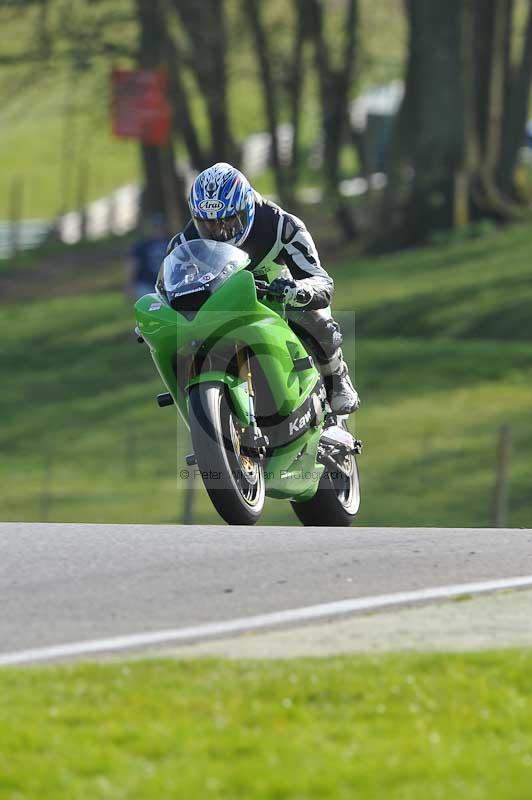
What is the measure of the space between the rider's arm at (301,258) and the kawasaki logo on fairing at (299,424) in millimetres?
546

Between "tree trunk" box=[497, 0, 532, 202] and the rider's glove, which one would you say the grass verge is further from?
"tree trunk" box=[497, 0, 532, 202]

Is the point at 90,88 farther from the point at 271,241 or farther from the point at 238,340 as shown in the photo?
the point at 238,340

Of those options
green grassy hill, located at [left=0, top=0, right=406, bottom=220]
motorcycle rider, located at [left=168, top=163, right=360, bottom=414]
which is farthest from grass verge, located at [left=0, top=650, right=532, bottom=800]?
green grassy hill, located at [left=0, top=0, right=406, bottom=220]

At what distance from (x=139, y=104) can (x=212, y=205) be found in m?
23.3

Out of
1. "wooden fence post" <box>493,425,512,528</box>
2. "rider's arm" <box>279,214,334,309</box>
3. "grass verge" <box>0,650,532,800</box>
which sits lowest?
"wooden fence post" <box>493,425,512,528</box>

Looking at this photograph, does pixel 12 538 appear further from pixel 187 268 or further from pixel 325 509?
pixel 325 509

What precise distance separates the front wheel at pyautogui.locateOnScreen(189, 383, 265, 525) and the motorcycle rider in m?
0.76

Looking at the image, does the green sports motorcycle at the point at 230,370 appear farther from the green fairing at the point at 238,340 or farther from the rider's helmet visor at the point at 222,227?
the rider's helmet visor at the point at 222,227

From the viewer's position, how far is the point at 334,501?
10.3 meters

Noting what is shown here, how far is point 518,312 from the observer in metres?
28.2

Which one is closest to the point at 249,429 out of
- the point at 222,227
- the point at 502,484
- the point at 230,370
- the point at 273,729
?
the point at 230,370

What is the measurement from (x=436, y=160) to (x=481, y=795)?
2816 centimetres

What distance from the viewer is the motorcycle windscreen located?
8742mm

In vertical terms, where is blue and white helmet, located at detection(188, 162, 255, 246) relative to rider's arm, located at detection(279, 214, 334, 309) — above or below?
above
